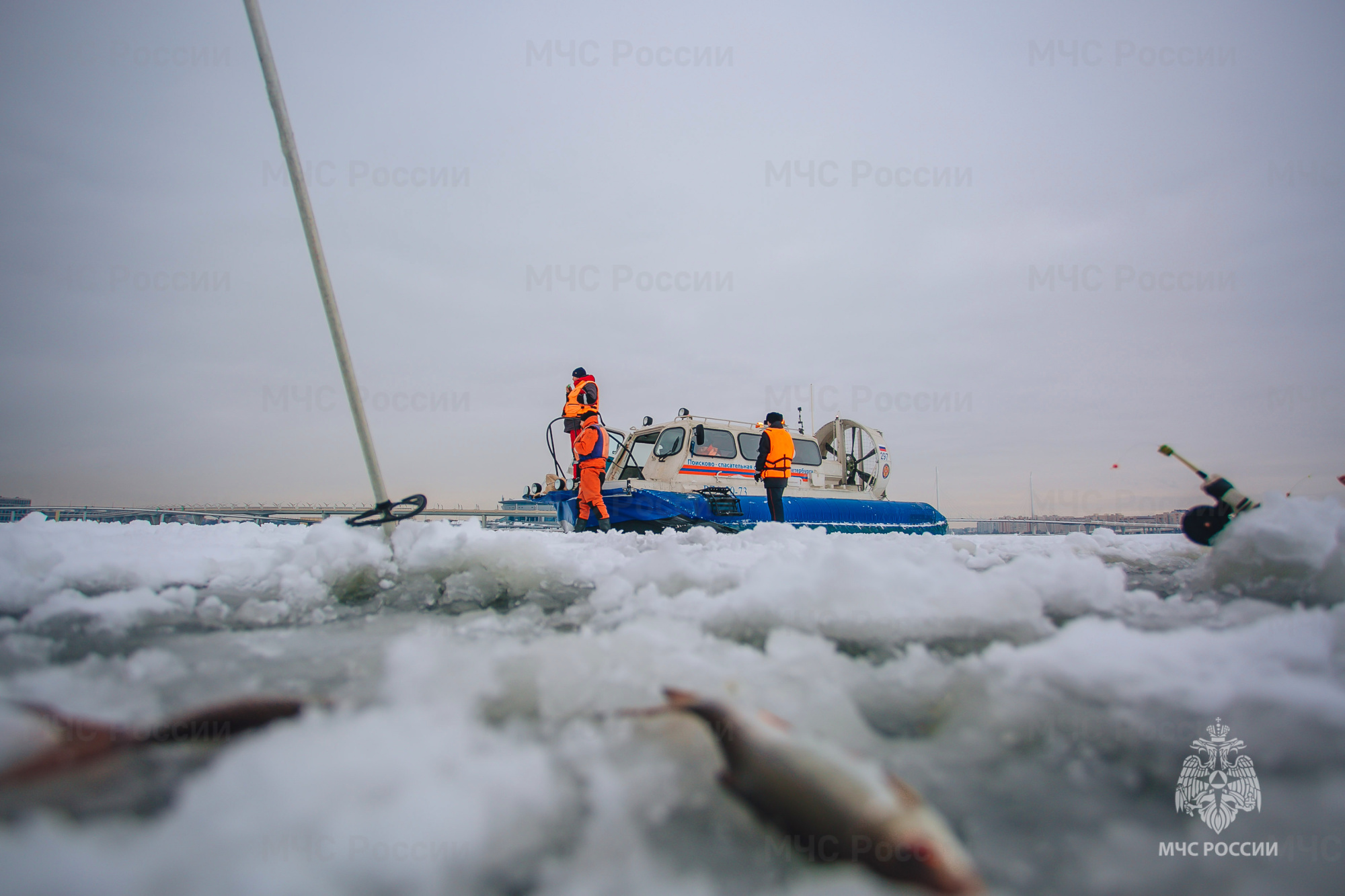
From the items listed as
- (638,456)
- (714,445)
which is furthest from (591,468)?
(638,456)

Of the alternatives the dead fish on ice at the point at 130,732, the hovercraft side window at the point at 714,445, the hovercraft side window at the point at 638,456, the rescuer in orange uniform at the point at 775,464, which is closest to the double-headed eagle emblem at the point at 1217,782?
the dead fish on ice at the point at 130,732

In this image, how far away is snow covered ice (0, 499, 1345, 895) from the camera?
75 cm

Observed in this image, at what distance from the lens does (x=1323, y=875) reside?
2.54ft

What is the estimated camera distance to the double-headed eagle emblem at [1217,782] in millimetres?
881

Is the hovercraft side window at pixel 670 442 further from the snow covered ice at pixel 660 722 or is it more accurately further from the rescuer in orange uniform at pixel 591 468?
the snow covered ice at pixel 660 722

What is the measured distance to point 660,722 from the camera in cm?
103

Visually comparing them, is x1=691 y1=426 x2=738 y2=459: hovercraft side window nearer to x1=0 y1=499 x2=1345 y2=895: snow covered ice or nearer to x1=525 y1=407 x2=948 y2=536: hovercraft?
x1=525 y1=407 x2=948 y2=536: hovercraft

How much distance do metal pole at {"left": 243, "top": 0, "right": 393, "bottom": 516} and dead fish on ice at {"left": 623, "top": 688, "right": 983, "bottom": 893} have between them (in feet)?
7.01

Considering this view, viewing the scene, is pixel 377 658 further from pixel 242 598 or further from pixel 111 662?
pixel 242 598

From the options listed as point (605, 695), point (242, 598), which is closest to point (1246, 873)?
point (605, 695)

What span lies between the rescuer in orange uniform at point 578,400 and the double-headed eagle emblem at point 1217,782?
19.4 feet

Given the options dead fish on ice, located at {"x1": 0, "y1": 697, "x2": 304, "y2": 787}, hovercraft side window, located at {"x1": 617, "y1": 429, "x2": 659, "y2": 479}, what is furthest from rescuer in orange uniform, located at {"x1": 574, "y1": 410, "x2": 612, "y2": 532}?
dead fish on ice, located at {"x1": 0, "y1": 697, "x2": 304, "y2": 787}

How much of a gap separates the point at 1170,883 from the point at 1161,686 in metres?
0.48

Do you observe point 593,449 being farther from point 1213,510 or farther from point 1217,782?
point 1217,782
